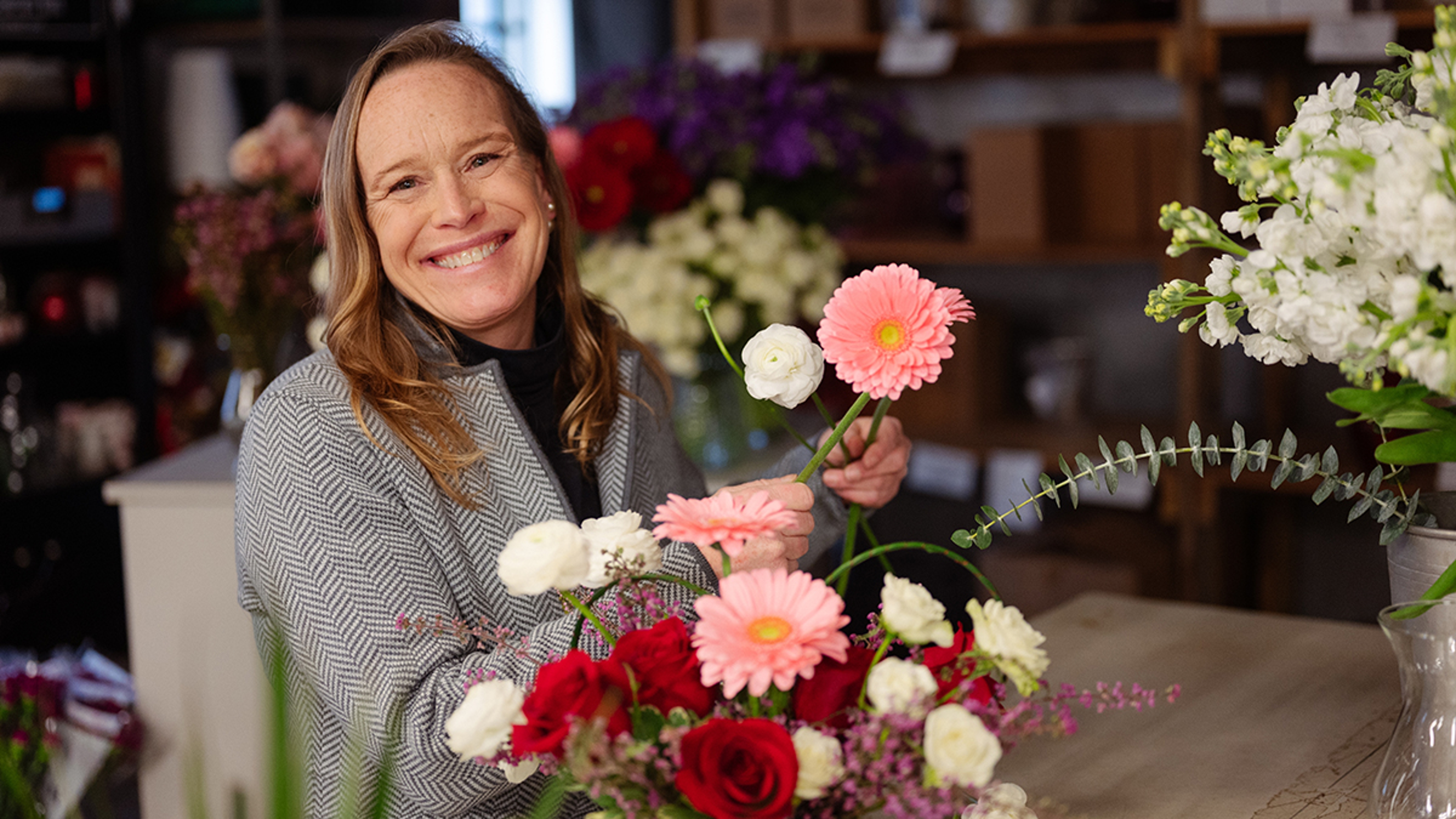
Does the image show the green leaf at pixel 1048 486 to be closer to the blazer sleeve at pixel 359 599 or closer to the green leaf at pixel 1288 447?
the green leaf at pixel 1288 447

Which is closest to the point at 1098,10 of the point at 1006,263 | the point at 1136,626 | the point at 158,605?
the point at 1006,263

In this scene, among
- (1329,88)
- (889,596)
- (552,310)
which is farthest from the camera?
(552,310)

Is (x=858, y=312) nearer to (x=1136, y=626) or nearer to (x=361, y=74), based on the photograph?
(x=361, y=74)

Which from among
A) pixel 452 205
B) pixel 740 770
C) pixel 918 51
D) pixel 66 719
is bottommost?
pixel 66 719

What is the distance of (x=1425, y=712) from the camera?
3.13 ft

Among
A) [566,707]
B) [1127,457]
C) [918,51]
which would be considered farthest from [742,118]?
[566,707]

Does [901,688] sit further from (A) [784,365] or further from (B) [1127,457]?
(B) [1127,457]

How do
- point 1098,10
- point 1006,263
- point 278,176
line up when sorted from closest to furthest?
point 278,176, point 1098,10, point 1006,263

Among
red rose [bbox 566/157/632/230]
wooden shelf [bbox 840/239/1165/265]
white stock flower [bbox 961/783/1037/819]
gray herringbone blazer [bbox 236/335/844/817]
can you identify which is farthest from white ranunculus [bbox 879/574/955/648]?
wooden shelf [bbox 840/239/1165/265]

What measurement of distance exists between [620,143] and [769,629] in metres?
1.52

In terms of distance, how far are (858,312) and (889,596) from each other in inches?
7.1

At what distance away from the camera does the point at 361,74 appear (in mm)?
1321

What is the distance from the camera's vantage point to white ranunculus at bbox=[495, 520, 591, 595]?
75cm

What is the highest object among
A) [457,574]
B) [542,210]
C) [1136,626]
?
[542,210]
